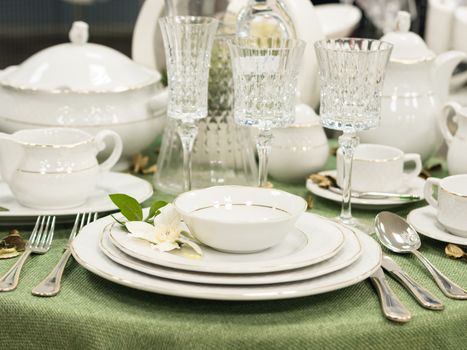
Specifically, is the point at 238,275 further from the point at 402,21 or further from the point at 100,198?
the point at 402,21

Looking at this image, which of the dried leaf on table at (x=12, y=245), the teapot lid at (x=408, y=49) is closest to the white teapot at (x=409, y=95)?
the teapot lid at (x=408, y=49)

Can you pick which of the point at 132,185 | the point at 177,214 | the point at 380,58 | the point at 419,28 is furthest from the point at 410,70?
the point at 419,28

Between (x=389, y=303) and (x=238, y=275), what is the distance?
0.14 metres

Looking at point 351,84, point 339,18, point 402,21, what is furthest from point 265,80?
point 339,18

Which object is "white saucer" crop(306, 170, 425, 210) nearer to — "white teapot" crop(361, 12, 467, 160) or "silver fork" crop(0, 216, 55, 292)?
"white teapot" crop(361, 12, 467, 160)

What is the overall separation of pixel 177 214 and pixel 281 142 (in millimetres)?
395

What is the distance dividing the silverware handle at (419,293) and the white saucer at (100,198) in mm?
362

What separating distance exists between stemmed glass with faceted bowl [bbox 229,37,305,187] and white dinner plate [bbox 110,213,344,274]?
0.15 metres

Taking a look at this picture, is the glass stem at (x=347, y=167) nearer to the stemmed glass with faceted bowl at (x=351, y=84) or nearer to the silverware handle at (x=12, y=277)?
the stemmed glass with faceted bowl at (x=351, y=84)

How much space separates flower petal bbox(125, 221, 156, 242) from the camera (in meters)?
0.82

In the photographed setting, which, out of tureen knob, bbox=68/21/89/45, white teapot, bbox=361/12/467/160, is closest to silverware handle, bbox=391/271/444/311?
white teapot, bbox=361/12/467/160

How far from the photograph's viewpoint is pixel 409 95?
1268 mm

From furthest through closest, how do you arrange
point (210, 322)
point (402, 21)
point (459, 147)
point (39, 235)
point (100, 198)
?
point (402, 21) → point (459, 147) → point (100, 198) → point (39, 235) → point (210, 322)

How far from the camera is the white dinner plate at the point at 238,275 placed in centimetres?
74
